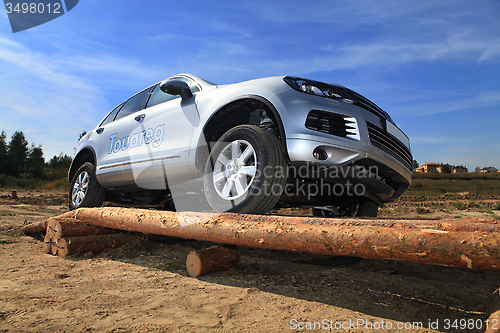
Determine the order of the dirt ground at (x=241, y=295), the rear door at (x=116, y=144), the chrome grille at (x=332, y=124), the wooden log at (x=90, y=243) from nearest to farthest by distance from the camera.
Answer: the dirt ground at (x=241, y=295), the chrome grille at (x=332, y=124), the wooden log at (x=90, y=243), the rear door at (x=116, y=144)

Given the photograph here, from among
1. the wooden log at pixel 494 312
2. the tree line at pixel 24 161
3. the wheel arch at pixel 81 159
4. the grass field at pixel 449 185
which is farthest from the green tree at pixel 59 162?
→ the wooden log at pixel 494 312

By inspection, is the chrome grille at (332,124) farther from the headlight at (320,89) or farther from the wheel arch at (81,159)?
the wheel arch at (81,159)

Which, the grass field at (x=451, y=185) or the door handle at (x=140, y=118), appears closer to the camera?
the door handle at (x=140, y=118)

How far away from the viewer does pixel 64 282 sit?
2211 mm

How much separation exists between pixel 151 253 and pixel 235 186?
4.44ft

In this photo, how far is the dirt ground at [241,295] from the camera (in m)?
1.54

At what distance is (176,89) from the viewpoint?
10.1 ft

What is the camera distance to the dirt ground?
60.8 inches

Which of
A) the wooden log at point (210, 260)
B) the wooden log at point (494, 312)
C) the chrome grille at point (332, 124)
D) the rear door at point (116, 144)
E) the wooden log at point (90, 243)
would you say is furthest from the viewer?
the rear door at point (116, 144)

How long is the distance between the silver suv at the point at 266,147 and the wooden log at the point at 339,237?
29 cm

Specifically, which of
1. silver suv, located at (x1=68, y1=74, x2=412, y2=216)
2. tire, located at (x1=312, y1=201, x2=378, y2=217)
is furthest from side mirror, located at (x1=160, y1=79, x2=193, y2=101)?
tire, located at (x1=312, y1=201, x2=378, y2=217)

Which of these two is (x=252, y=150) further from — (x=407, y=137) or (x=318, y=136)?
(x=407, y=137)

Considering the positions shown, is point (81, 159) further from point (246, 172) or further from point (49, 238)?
point (246, 172)

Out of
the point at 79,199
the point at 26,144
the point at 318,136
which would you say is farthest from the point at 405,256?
the point at 26,144
